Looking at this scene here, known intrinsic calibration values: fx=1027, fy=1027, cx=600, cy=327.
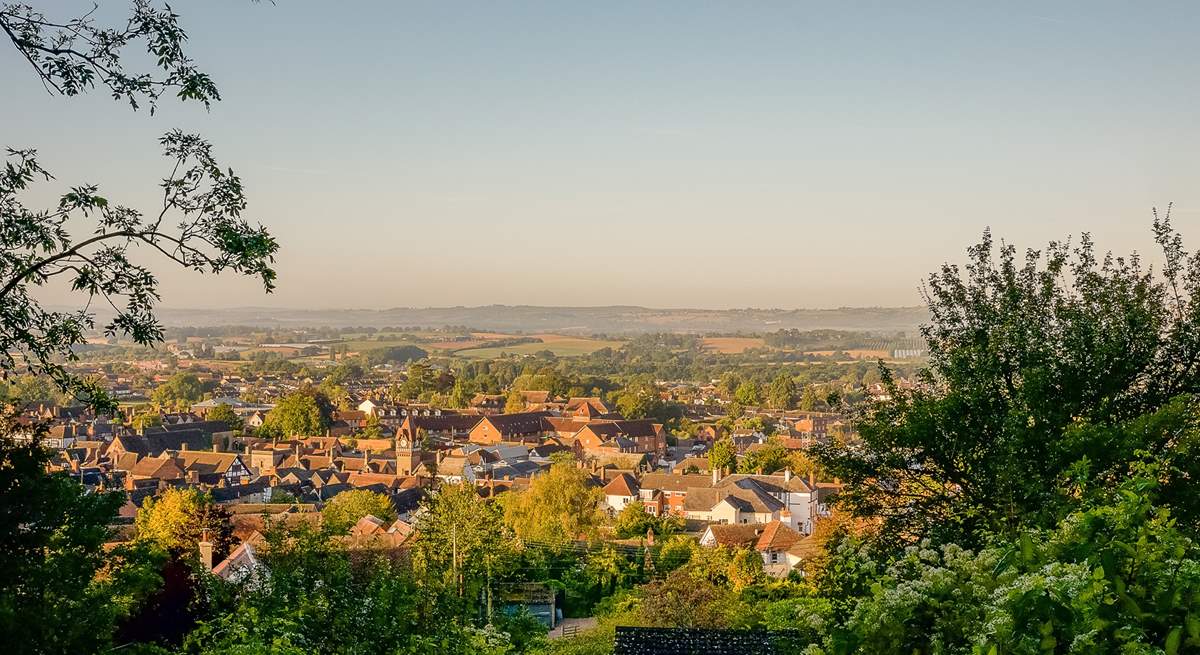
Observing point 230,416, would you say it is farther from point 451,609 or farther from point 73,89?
point 73,89

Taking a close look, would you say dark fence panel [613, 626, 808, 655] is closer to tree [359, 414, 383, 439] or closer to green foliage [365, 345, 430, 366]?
tree [359, 414, 383, 439]

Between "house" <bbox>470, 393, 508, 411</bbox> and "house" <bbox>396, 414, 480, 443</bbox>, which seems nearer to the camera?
"house" <bbox>396, 414, 480, 443</bbox>

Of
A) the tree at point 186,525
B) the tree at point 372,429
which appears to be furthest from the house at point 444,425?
the tree at point 186,525

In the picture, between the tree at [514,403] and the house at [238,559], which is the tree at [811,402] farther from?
the house at [238,559]

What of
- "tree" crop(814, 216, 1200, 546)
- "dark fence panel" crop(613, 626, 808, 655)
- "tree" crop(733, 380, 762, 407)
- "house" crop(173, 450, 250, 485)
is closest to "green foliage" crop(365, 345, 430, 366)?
"tree" crop(733, 380, 762, 407)

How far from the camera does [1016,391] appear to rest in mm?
10336

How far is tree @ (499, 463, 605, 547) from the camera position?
3172cm

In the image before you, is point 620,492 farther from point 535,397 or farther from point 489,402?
point 535,397

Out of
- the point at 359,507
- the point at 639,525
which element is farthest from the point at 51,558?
the point at 639,525

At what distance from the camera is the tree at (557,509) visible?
31.7m

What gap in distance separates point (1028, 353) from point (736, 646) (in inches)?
194

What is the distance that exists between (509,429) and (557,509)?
41916 mm

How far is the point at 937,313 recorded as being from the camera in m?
11.6

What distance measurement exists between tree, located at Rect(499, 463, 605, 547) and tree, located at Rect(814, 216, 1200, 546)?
21250mm
